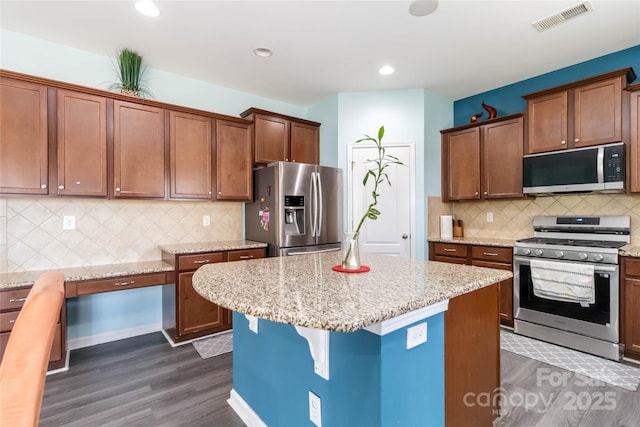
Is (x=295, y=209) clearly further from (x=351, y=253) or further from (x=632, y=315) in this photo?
(x=632, y=315)

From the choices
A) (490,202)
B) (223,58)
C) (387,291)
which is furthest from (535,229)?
(223,58)

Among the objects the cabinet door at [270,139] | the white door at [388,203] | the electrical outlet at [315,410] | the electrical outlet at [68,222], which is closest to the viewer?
the electrical outlet at [315,410]

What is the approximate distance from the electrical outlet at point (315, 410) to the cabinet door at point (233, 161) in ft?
8.27

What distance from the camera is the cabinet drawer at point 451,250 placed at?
3.56 m

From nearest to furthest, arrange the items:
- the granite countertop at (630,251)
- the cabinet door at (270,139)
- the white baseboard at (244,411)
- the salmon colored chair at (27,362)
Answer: the salmon colored chair at (27,362) < the white baseboard at (244,411) < the granite countertop at (630,251) < the cabinet door at (270,139)

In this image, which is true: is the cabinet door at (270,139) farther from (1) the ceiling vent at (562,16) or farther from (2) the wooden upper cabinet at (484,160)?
(1) the ceiling vent at (562,16)

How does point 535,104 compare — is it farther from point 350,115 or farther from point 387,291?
point 387,291

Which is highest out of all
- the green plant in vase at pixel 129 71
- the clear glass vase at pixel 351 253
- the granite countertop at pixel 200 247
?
the green plant in vase at pixel 129 71

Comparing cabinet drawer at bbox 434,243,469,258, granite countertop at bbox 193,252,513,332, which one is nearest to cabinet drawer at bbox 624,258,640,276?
cabinet drawer at bbox 434,243,469,258

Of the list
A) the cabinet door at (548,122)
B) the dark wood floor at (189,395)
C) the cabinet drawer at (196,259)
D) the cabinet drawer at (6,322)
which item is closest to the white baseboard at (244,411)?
the dark wood floor at (189,395)

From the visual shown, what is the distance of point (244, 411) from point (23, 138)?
258cm

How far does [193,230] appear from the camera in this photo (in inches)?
140

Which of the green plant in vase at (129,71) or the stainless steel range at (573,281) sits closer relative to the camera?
the stainless steel range at (573,281)

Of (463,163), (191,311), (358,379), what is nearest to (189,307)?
(191,311)
